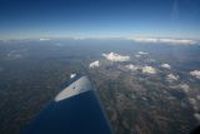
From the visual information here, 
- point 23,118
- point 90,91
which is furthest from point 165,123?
point 90,91

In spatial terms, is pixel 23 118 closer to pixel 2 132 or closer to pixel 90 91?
pixel 2 132

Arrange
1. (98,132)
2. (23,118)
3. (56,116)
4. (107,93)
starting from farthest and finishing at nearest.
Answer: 1. (107,93)
2. (23,118)
3. (56,116)
4. (98,132)

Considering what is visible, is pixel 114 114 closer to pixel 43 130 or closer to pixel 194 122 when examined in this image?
pixel 194 122

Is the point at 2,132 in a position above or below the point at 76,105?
below

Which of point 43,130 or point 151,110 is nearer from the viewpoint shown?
point 43,130

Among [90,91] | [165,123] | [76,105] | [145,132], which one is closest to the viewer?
[76,105]

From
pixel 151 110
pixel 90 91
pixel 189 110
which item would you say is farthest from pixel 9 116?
pixel 189 110
